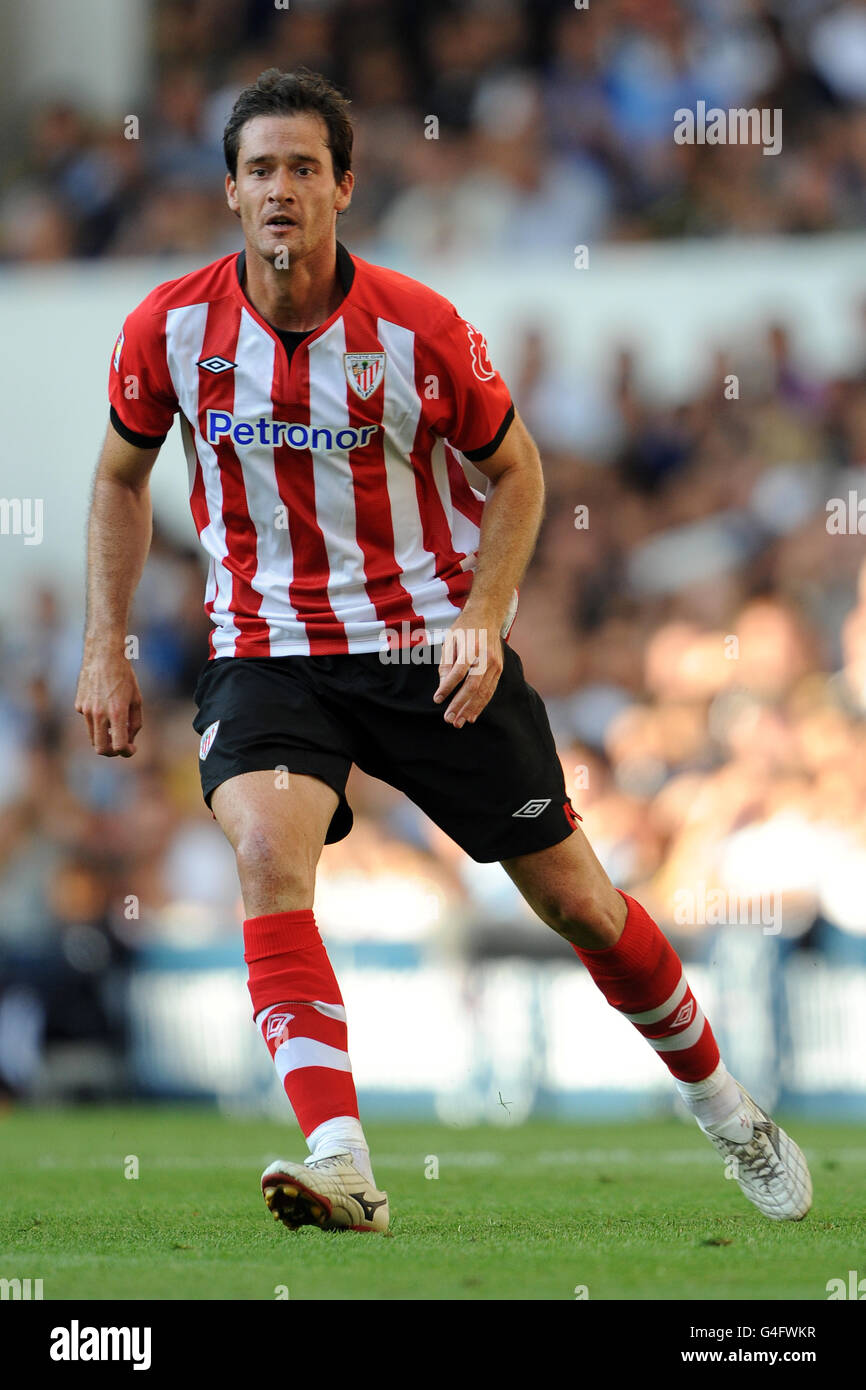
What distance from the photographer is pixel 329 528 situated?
460cm

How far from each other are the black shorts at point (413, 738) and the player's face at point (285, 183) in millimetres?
971

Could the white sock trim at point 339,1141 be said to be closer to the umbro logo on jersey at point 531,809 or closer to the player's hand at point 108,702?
the umbro logo on jersey at point 531,809

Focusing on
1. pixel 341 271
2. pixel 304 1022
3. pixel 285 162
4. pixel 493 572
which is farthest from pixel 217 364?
pixel 304 1022

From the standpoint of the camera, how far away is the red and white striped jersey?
4520 millimetres

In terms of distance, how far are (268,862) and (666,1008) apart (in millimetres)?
1234

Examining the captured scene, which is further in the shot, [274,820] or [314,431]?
[314,431]

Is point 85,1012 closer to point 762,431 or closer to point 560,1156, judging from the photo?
point 560,1156

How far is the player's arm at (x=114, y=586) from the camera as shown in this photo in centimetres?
450

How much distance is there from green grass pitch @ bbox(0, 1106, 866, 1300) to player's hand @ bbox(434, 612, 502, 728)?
117 centimetres

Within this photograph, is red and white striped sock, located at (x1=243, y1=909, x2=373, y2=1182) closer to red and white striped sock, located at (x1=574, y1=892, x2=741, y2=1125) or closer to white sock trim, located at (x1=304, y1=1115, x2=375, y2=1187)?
white sock trim, located at (x1=304, y1=1115, x2=375, y2=1187)

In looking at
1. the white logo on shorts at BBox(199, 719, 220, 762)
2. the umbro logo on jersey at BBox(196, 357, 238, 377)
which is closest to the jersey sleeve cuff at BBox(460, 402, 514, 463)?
the umbro logo on jersey at BBox(196, 357, 238, 377)

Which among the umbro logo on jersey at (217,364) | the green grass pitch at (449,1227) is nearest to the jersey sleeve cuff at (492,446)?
the umbro logo on jersey at (217,364)

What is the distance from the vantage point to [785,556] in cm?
1058

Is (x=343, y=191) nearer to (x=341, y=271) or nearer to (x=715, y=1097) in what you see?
(x=341, y=271)
